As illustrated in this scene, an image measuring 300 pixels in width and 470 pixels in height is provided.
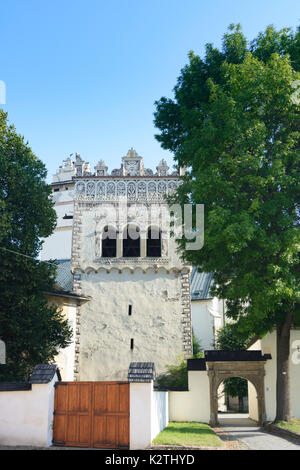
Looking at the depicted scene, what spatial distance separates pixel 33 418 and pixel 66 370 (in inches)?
491

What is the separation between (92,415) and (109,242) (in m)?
16.3

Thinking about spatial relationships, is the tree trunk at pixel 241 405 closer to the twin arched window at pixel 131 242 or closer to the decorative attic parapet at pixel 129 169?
the twin arched window at pixel 131 242

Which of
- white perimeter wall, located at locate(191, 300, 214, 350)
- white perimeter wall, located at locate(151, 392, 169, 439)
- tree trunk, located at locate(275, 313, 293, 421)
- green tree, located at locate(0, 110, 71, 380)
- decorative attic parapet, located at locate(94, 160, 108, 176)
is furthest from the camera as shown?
white perimeter wall, located at locate(191, 300, 214, 350)

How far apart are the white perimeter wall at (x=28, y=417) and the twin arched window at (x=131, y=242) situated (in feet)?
50.2

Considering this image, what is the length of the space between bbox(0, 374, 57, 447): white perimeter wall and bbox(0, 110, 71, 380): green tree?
4184mm

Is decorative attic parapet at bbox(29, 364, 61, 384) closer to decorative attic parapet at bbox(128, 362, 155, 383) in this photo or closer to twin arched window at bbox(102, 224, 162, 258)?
decorative attic parapet at bbox(128, 362, 155, 383)

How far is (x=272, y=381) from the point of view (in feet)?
67.8

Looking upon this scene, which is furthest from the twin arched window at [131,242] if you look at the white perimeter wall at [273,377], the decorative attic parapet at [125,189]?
the white perimeter wall at [273,377]

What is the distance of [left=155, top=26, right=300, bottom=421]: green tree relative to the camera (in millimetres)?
14844

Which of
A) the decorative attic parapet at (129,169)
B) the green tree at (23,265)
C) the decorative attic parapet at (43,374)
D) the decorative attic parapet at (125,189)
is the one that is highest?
the decorative attic parapet at (129,169)

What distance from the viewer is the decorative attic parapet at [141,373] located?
11.5 metres

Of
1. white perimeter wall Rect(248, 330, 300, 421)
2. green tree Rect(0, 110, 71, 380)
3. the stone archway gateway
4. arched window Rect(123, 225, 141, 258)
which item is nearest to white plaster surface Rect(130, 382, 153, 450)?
green tree Rect(0, 110, 71, 380)

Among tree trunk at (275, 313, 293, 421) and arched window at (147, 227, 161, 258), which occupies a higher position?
arched window at (147, 227, 161, 258)

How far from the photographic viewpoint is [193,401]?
21.1 metres
